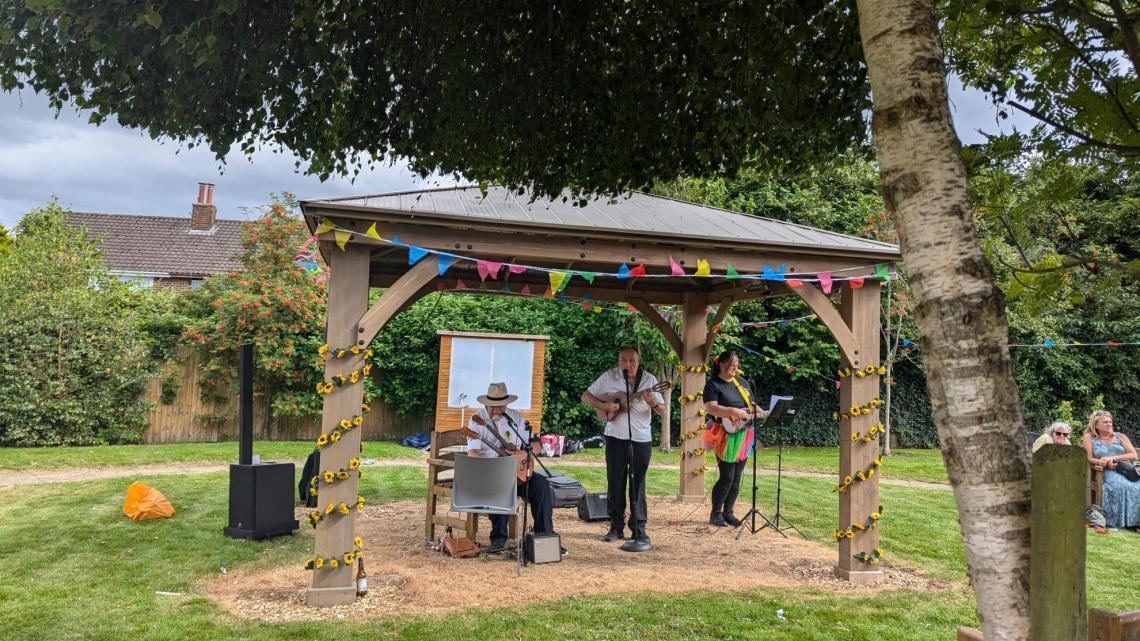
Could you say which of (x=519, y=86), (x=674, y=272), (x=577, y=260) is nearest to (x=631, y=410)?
(x=674, y=272)

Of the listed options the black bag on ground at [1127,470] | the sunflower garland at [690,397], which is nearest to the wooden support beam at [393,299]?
the sunflower garland at [690,397]

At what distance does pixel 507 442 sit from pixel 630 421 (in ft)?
3.35

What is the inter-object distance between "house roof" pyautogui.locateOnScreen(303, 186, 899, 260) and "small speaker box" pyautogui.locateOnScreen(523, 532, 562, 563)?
236cm

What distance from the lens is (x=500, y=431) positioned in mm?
6035

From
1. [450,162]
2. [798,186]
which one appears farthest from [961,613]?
[798,186]

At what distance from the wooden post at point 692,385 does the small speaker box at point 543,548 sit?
298 centimetres

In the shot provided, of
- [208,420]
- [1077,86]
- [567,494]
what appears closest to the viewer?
[1077,86]

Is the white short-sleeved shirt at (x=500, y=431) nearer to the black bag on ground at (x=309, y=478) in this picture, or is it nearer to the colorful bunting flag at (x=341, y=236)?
the colorful bunting flag at (x=341, y=236)

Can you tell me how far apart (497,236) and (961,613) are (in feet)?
12.7

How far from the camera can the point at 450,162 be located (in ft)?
12.3

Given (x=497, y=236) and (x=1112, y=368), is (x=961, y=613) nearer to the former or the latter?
(x=497, y=236)

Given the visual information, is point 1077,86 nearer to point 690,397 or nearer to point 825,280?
point 825,280

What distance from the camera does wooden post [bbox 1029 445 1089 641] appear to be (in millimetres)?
1441

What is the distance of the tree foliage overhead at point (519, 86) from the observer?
2.98 meters
